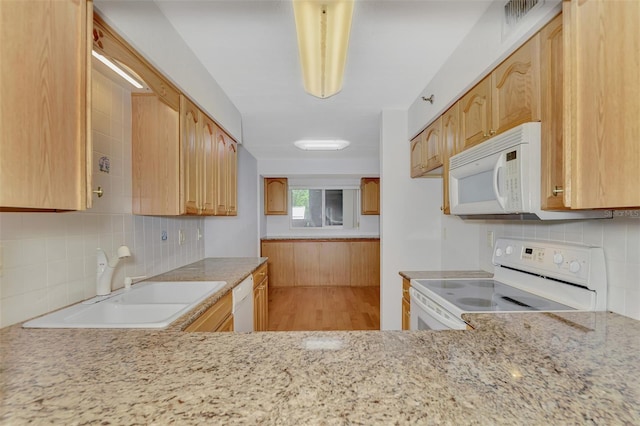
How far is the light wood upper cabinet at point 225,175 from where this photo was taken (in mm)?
2506

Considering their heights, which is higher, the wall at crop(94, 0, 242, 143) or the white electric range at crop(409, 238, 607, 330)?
the wall at crop(94, 0, 242, 143)

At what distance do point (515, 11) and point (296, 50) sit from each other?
1.15 metres

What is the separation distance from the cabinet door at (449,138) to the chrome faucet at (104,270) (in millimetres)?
2057

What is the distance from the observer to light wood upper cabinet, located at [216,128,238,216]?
251cm

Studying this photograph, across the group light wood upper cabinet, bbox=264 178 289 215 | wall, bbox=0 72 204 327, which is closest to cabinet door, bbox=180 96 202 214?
wall, bbox=0 72 204 327

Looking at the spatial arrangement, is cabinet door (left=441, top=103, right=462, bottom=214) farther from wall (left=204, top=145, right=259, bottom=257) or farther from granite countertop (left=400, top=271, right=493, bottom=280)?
wall (left=204, top=145, right=259, bottom=257)

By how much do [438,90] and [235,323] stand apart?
2186 millimetres

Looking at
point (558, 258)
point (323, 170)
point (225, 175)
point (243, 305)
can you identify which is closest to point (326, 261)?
point (323, 170)

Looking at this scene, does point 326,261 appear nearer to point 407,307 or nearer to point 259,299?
point 259,299

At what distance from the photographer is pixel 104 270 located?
5.04 feet

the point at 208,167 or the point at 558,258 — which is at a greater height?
the point at 208,167

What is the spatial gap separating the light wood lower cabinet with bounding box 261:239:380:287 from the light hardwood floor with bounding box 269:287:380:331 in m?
0.21

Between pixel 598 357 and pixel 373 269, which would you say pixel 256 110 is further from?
pixel 373 269

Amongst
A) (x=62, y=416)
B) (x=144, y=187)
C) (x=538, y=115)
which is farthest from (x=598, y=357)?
(x=144, y=187)
